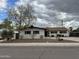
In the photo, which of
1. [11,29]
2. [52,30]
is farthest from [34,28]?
[52,30]

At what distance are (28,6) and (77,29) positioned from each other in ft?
237

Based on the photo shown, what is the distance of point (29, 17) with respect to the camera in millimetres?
57531

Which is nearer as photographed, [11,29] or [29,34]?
[11,29]
